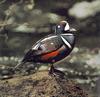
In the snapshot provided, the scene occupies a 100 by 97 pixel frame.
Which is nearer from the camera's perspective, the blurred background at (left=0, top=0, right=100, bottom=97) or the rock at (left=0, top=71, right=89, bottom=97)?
the rock at (left=0, top=71, right=89, bottom=97)

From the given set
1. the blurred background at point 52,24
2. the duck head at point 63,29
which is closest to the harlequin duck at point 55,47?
the duck head at point 63,29

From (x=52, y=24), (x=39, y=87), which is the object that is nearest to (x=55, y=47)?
(x=39, y=87)

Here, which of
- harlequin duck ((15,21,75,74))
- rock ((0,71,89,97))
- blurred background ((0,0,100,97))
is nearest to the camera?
rock ((0,71,89,97))

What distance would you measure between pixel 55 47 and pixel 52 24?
3.10ft

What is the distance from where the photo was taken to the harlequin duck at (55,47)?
18.2 feet

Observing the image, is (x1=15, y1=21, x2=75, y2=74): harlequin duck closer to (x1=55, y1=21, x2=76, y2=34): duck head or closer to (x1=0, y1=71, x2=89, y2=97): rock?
(x1=55, y1=21, x2=76, y2=34): duck head

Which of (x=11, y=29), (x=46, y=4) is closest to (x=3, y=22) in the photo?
(x=11, y=29)

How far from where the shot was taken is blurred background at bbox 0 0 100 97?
650 centimetres

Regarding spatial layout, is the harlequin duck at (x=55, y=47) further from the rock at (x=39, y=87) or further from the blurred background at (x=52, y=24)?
the blurred background at (x=52, y=24)

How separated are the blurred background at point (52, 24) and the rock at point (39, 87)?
3.86 feet

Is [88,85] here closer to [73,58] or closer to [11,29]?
[73,58]

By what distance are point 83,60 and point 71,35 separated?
1.11m

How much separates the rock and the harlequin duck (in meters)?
0.29

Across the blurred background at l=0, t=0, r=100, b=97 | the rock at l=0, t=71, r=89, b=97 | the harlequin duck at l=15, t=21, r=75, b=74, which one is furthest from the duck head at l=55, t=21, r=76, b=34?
the blurred background at l=0, t=0, r=100, b=97
